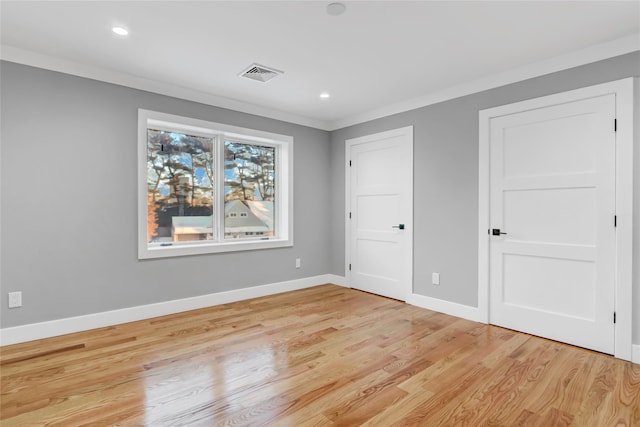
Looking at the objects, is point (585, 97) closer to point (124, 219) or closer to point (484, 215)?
point (484, 215)

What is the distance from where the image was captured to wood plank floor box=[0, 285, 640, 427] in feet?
5.98

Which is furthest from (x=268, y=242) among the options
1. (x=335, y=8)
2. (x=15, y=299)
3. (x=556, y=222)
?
(x=556, y=222)

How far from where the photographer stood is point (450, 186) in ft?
11.9

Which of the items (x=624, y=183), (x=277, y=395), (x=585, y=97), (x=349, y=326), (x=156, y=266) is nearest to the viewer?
(x=277, y=395)

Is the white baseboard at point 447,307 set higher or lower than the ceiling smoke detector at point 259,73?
lower

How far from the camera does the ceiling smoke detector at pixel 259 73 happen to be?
3082 mm

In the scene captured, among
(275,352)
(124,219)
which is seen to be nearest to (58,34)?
(124,219)

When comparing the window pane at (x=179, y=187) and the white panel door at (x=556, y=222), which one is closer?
the white panel door at (x=556, y=222)

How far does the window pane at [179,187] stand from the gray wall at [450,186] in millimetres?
2539

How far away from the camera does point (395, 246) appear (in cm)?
424

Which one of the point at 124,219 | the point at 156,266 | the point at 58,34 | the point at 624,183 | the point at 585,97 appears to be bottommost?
the point at 156,266

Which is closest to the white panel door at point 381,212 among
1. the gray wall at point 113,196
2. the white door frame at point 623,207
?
the gray wall at point 113,196

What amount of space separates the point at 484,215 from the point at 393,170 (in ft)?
4.35

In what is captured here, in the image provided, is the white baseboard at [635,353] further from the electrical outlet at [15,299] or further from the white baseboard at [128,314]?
the electrical outlet at [15,299]
